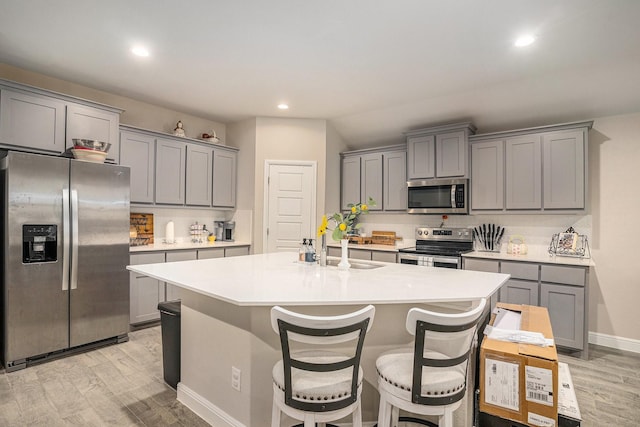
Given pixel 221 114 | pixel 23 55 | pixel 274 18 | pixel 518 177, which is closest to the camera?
pixel 274 18

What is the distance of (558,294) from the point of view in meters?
3.36

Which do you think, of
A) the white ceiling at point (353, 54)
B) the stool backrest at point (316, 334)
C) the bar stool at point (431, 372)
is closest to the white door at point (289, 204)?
the white ceiling at point (353, 54)

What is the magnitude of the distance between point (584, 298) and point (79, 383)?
4.59 metres

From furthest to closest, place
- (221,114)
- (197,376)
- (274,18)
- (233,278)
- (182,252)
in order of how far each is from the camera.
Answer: (221,114) → (182,252) → (274,18) → (197,376) → (233,278)

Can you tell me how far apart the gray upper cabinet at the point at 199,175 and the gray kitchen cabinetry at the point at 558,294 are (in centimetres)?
403

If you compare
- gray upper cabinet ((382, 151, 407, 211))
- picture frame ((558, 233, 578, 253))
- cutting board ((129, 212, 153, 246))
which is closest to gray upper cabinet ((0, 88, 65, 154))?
cutting board ((129, 212, 153, 246))

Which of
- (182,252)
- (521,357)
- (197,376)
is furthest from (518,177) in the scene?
(182,252)

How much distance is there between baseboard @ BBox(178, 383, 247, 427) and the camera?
2.04 m

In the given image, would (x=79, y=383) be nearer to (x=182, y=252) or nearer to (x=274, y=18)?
(x=182, y=252)

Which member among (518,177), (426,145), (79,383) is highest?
(426,145)

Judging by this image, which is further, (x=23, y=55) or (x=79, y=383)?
(x=23, y=55)

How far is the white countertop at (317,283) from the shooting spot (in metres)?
1.68

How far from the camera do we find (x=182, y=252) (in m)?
4.19

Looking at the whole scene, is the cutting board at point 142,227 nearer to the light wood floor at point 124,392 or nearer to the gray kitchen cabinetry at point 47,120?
the gray kitchen cabinetry at point 47,120
